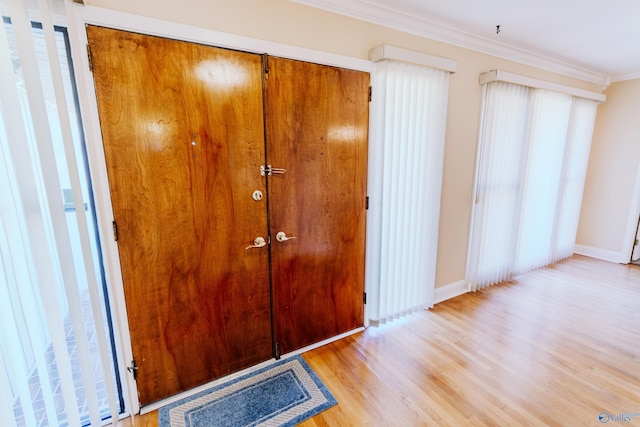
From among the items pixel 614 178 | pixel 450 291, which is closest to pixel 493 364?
pixel 450 291

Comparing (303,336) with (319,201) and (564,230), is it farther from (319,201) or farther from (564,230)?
(564,230)

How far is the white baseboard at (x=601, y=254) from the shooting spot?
3.96 metres

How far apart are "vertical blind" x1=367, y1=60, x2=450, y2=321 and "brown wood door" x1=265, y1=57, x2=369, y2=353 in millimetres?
181

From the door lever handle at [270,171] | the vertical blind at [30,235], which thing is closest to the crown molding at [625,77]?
the door lever handle at [270,171]

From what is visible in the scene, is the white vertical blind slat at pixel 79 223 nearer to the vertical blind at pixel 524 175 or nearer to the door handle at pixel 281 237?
the door handle at pixel 281 237

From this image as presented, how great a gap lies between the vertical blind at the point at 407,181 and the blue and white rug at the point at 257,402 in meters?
0.88

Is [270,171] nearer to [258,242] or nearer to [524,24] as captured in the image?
[258,242]

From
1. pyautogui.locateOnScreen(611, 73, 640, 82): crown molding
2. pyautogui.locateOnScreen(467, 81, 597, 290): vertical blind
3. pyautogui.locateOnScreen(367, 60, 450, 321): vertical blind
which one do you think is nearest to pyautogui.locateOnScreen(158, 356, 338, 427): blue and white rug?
pyautogui.locateOnScreen(367, 60, 450, 321): vertical blind

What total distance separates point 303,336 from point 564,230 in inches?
161

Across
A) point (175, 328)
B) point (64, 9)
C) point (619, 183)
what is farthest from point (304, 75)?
point (619, 183)

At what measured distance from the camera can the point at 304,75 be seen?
73.4 inches

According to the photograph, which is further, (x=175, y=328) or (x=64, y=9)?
(x=175, y=328)

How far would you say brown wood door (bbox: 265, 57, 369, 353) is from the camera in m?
1.86

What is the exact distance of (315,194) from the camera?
2037 mm
